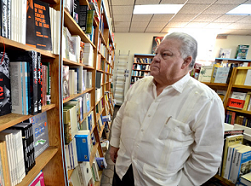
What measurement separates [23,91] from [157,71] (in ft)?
2.55

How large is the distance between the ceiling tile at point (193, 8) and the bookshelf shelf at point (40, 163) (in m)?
4.43

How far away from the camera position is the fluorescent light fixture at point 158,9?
336 cm

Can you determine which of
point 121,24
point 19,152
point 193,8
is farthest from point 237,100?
point 121,24

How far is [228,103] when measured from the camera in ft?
5.85

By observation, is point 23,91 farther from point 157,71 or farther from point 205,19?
point 205,19

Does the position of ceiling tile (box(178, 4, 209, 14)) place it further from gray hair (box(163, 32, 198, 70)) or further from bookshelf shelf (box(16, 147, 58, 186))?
bookshelf shelf (box(16, 147, 58, 186))

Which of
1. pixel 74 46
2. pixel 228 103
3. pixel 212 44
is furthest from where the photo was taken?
pixel 212 44

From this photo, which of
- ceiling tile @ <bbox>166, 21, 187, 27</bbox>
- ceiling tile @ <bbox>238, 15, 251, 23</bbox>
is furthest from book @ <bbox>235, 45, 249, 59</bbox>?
ceiling tile @ <bbox>166, 21, 187, 27</bbox>

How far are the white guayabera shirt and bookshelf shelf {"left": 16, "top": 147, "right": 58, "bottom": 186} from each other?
21.0 inches

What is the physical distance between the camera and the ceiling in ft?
10.5

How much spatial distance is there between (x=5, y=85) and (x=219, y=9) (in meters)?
4.99

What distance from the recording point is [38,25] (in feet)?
1.93

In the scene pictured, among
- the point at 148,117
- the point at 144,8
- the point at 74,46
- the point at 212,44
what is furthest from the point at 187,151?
the point at 212,44

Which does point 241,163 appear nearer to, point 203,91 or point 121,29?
point 203,91
